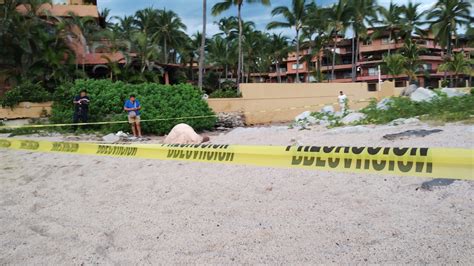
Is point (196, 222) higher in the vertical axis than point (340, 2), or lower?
lower

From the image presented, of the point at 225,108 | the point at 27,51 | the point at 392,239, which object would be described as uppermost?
the point at 27,51

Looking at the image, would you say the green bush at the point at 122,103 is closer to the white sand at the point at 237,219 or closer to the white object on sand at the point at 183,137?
the white object on sand at the point at 183,137

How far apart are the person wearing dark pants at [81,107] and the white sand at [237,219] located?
8.17 m

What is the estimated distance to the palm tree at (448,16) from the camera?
41.5 m

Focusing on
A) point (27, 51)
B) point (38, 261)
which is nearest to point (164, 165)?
point (38, 261)

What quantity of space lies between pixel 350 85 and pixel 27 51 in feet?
67.1

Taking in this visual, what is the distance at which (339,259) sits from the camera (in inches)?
125

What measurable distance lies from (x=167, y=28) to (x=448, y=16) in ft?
98.0

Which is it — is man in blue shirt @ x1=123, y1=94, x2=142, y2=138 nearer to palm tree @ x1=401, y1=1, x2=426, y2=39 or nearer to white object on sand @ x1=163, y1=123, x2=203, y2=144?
white object on sand @ x1=163, y1=123, x2=203, y2=144

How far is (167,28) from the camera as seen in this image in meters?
43.0

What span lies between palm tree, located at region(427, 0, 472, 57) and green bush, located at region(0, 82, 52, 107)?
131 feet

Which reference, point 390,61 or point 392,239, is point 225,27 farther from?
point 392,239

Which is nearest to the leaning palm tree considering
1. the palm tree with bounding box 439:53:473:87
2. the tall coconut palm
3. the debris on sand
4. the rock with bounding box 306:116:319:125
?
the tall coconut palm

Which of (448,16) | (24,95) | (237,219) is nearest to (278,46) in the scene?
(448,16)
